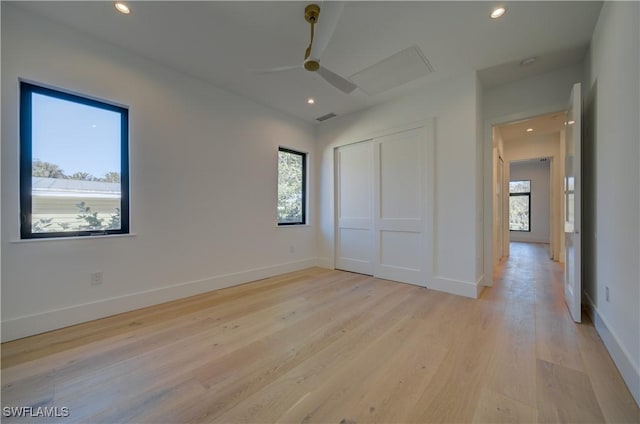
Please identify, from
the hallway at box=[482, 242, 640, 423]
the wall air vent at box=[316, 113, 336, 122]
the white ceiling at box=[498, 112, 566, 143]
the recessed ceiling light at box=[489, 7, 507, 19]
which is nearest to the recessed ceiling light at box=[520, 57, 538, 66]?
the recessed ceiling light at box=[489, 7, 507, 19]

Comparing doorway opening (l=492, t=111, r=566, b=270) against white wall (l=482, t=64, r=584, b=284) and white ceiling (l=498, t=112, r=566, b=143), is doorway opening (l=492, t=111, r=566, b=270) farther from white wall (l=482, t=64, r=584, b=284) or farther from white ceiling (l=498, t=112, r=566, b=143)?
white wall (l=482, t=64, r=584, b=284)

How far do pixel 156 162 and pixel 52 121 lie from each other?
87 centimetres

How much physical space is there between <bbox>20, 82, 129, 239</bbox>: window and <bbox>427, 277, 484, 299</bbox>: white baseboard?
3791mm

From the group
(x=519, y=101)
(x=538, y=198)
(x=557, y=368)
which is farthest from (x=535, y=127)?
(x=538, y=198)

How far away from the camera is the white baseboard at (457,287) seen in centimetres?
306

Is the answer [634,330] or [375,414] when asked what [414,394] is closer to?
[375,414]

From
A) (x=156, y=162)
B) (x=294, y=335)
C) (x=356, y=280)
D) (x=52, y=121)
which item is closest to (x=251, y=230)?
(x=156, y=162)

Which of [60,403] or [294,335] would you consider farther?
[294,335]

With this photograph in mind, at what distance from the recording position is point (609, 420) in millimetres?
1267

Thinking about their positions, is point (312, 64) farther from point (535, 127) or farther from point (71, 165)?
point (535, 127)

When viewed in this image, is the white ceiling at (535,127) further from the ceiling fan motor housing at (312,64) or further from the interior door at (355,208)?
the ceiling fan motor housing at (312,64)

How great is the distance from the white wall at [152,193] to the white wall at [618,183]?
369 centimetres

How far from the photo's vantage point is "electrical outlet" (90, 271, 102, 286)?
2463 mm

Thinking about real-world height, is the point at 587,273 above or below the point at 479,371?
above
